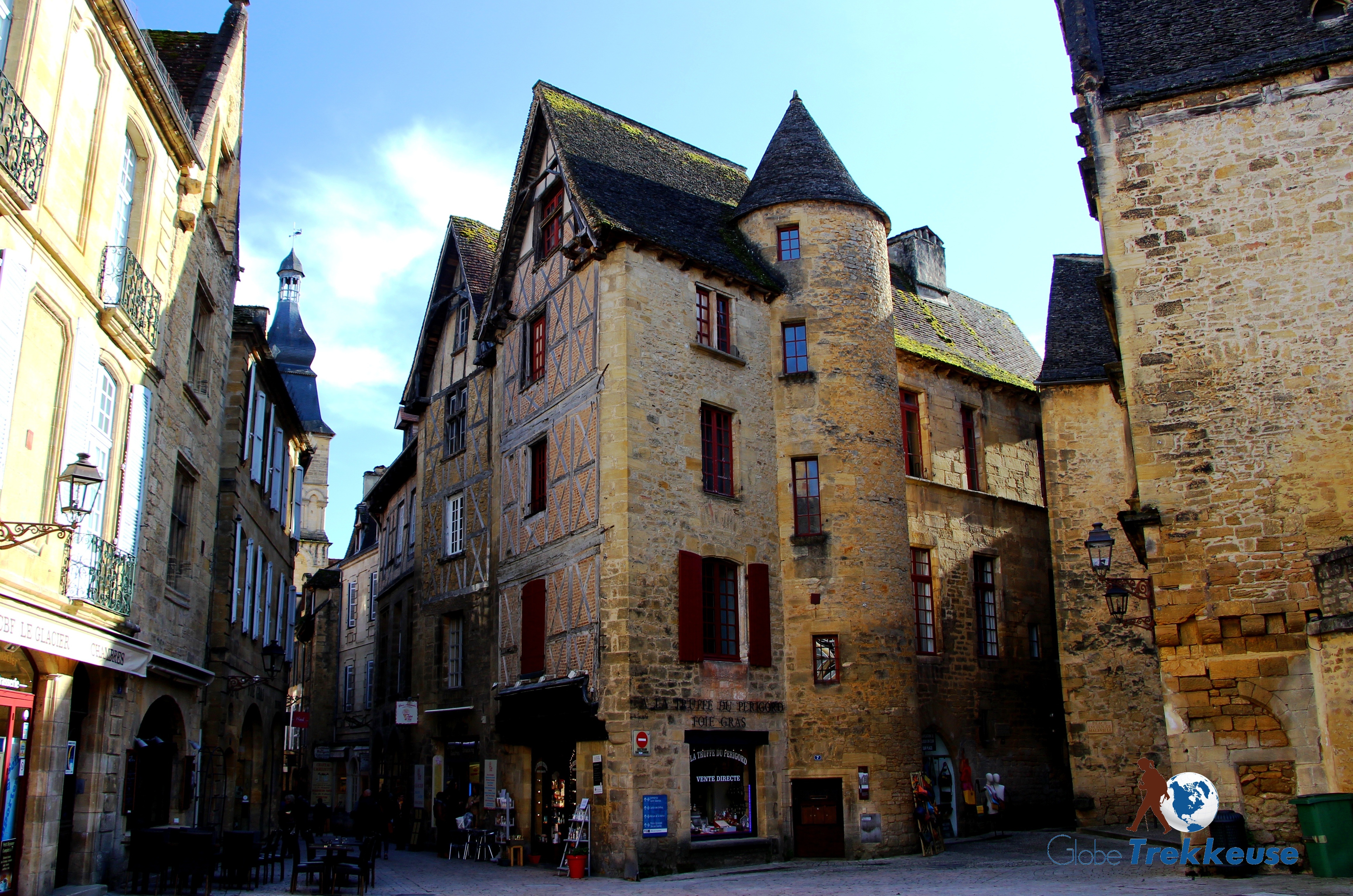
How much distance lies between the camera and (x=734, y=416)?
669 inches

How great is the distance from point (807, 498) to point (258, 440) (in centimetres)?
924

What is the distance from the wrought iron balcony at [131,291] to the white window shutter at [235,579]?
188 inches

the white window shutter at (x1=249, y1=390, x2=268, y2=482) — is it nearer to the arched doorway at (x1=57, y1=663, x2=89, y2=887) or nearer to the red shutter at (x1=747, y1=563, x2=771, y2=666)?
the arched doorway at (x1=57, y1=663, x2=89, y2=887)

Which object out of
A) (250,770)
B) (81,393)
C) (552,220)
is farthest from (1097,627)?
(81,393)

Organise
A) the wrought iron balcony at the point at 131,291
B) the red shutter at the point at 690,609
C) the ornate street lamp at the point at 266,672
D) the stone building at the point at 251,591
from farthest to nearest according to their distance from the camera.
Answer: the ornate street lamp at the point at 266,672 → the stone building at the point at 251,591 → the red shutter at the point at 690,609 → the wrought iron balcony at the point at 131,291

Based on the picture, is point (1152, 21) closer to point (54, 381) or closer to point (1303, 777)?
point (1303, 777)

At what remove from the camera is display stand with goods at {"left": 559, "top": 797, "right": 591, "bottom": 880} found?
45.7 ft

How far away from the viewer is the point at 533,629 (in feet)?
55.1

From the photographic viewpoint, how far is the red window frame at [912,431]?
19359 millimetres

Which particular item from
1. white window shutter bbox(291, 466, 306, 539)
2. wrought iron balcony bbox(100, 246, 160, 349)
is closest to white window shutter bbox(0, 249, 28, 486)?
wrought iron balcony bbox(100, 246, 160, 349)

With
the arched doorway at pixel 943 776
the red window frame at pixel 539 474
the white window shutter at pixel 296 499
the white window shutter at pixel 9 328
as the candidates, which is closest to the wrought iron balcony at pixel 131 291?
the white window shutter at pixel 9 328

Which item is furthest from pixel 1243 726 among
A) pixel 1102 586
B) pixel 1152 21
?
pixel 1152 21

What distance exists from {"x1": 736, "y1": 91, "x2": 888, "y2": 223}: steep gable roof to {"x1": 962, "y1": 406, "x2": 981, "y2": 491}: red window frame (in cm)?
468

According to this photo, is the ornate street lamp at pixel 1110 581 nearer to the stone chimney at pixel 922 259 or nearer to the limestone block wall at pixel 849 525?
the limestone block wall at pixel 849 525
